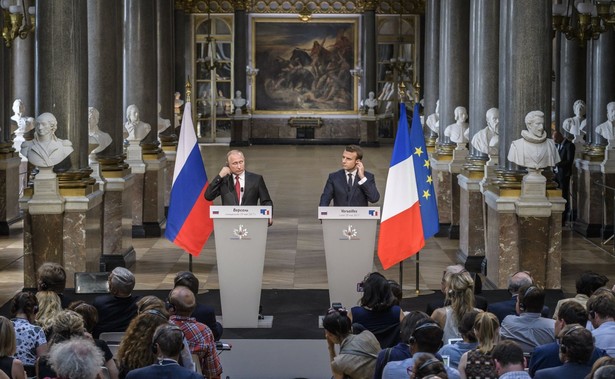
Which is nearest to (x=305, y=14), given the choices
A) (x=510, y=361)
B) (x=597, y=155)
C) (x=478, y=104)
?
(x=597, y=155)

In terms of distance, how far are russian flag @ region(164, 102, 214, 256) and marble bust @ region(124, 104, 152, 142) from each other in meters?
6.35

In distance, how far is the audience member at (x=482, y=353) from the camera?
752 centimetres

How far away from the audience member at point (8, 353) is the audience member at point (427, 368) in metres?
2.34

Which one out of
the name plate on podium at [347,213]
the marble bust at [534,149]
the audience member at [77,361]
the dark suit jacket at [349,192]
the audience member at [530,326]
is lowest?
the audience member at [530,326]

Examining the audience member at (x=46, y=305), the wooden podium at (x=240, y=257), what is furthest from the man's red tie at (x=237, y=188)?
the audience member at (x=46, y=305)

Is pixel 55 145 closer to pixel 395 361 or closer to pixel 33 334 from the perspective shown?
pixel 33 334

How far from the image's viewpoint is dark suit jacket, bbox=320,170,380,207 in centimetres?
1370

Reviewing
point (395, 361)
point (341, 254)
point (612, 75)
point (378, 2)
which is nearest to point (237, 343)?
point (341, 254)

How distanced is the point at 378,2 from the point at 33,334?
36133mm

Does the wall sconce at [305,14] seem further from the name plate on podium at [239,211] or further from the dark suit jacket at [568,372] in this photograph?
the dark suit jacket at [568,372]

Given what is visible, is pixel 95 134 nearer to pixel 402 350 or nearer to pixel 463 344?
pixel 463 344

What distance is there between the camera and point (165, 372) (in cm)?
725

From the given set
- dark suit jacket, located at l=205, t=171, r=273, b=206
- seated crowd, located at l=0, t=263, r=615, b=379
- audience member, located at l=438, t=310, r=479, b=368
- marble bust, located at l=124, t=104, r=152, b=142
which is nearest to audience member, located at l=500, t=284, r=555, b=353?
seated crowd, located at l=0, t=263, r=615, b=379

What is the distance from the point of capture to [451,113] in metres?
21.2
